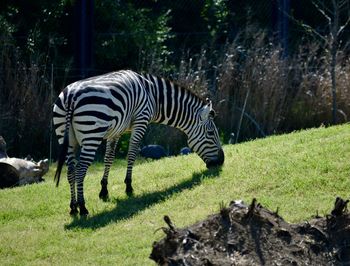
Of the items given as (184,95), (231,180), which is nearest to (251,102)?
(184,95)

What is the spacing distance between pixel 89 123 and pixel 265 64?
7.55 meters

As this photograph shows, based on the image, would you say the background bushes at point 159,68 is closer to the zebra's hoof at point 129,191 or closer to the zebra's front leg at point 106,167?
the zebra's front leg at point 106,167

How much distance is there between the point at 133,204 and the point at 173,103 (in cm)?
235

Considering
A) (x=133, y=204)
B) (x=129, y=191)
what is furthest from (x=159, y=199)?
(x=129, y=191)

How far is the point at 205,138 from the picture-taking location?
1375 cm

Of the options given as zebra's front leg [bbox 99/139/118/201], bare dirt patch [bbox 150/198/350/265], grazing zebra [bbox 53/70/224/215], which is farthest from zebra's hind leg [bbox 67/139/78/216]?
bare dirt patch [bbox 150/198/350/265]

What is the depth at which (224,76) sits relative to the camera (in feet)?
60.1

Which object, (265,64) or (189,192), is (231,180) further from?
(265,64)

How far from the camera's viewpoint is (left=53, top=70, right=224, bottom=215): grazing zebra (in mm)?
11570

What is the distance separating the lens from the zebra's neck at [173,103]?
43.7 ft

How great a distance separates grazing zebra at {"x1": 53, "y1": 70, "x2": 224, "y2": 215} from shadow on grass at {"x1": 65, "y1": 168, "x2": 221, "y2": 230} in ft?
1.20

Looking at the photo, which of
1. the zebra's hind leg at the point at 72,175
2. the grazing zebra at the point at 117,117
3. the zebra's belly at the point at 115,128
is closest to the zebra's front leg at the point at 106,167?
the grazing zebra at the point at 117,117

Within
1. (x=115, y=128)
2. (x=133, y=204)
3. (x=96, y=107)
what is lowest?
(x=133, y=204)

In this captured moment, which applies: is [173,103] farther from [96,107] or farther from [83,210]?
[83,210]
